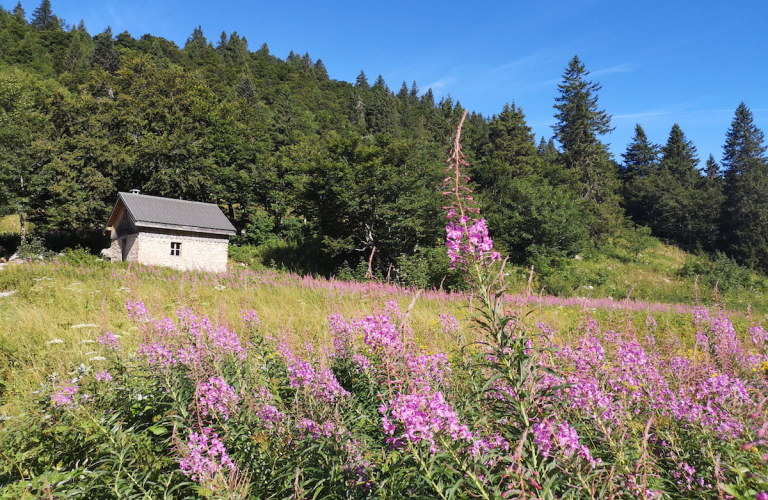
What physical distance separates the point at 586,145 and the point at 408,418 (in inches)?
1853

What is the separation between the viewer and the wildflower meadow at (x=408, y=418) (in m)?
1.98

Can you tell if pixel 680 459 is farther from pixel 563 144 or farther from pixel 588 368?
pixel 563 144

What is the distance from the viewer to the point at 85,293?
434 inches

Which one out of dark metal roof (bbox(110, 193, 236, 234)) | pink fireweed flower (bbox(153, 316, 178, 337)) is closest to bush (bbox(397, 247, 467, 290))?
pink fireweed flower (bbox(153, 316, 178, 337))

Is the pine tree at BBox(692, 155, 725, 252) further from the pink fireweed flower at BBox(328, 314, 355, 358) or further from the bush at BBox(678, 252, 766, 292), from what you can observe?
the pink fireweed flower at BBox(328, 314, 355, 358)

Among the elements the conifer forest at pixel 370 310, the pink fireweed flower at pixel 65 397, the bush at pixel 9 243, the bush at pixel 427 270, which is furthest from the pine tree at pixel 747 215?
the bush at pixel 9 243

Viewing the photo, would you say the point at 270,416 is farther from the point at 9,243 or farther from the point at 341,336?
the point at 9,243

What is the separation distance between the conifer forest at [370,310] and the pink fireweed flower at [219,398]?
30 mm

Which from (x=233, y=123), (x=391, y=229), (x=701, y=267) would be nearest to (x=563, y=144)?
(x=701, y=267)

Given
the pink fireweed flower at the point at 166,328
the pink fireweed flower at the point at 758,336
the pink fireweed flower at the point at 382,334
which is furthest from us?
the pink fireweed flower at the point at 758,336

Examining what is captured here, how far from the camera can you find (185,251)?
26172mm

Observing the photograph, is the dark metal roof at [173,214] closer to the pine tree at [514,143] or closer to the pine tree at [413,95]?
the pine tree at [514,143]

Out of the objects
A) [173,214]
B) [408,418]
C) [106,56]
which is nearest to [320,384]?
[408,418]

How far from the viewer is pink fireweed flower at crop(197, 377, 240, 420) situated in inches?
109
